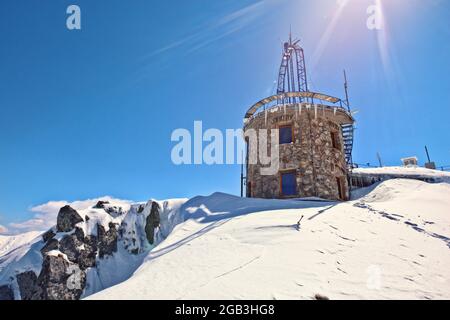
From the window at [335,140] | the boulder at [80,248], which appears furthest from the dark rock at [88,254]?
the window at [335,140]

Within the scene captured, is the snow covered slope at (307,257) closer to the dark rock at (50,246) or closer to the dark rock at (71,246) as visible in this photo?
the dark rock at (71,246)

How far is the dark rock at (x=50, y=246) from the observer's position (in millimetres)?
21684

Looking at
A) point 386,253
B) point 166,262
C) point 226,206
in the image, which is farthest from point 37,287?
point 386,253

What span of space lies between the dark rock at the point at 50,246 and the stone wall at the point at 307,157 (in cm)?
1666

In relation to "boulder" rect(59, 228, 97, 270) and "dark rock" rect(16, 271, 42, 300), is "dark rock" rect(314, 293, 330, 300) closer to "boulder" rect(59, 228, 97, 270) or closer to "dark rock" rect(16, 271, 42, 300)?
"boulder" rect(59, 228, 97, 270)

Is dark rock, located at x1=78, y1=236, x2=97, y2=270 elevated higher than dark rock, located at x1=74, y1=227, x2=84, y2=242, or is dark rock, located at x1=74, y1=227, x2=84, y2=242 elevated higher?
dark rock, located at x1=74, y1=227, x2=84, y2=242

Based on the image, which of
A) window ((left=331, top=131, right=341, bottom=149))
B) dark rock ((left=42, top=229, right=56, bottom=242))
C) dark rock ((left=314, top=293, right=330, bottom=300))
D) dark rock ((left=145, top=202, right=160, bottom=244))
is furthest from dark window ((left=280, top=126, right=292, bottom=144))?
dark rock ((left=42, top=229, right=56, bottom=242))

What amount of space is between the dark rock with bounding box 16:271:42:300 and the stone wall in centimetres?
1820

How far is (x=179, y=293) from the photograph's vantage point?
15.6ft

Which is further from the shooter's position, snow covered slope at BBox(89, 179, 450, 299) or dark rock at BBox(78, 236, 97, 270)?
dark rock at BBox(78, 236, 97, 270)

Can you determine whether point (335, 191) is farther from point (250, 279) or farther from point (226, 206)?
point (250, 279)

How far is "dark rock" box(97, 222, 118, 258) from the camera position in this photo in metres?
21.8
